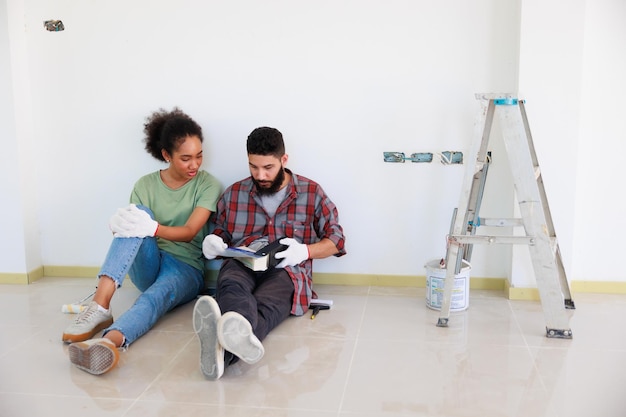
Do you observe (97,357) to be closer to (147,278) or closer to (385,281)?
(147,278)

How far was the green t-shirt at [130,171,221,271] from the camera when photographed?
126 inches

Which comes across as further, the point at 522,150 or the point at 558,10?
the point at 558,10

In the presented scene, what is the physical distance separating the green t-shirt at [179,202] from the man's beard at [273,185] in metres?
0.26

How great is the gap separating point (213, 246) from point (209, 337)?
0.74 m

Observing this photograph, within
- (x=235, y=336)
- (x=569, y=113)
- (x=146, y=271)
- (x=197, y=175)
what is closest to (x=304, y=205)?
(x=197, y=175)

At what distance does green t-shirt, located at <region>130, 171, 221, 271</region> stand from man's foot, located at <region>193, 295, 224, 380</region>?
927 millimetres

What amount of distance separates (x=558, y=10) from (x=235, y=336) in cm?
199

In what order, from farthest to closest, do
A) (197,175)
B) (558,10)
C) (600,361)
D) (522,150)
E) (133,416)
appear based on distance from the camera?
(197,175), (558,10), (522,150), (600,361), (133,416)

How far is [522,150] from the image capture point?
2.61m

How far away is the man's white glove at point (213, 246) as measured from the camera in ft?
9.66

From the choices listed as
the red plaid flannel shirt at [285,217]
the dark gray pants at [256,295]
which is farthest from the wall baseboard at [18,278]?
the dark gray pants at [256,295]

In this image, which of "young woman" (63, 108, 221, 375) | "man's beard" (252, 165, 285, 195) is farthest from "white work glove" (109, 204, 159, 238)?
"man's beard" (252, 165, 285, 195)

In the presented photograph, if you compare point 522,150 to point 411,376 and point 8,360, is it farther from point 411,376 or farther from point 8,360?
point 8,360

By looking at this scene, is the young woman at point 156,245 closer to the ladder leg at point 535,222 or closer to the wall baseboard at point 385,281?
the wall baseboard at point 385,281
